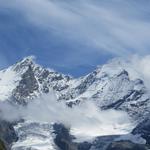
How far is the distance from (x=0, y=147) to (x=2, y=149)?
3.41ft

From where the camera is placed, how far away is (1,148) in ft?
497

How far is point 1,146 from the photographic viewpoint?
154 meters

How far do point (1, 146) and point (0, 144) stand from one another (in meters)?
1.44

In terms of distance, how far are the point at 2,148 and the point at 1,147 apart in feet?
2.26

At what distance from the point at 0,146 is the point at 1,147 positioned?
0.27 meters

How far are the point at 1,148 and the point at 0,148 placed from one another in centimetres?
101

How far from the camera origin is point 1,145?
155125mm

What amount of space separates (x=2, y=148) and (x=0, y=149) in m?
3.50

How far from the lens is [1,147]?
501 ft

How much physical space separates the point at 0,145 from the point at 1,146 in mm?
305

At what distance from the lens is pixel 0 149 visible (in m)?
150

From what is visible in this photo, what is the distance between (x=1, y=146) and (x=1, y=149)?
3.03 m

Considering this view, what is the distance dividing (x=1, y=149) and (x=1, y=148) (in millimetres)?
763

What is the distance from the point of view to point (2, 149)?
5999 inches
